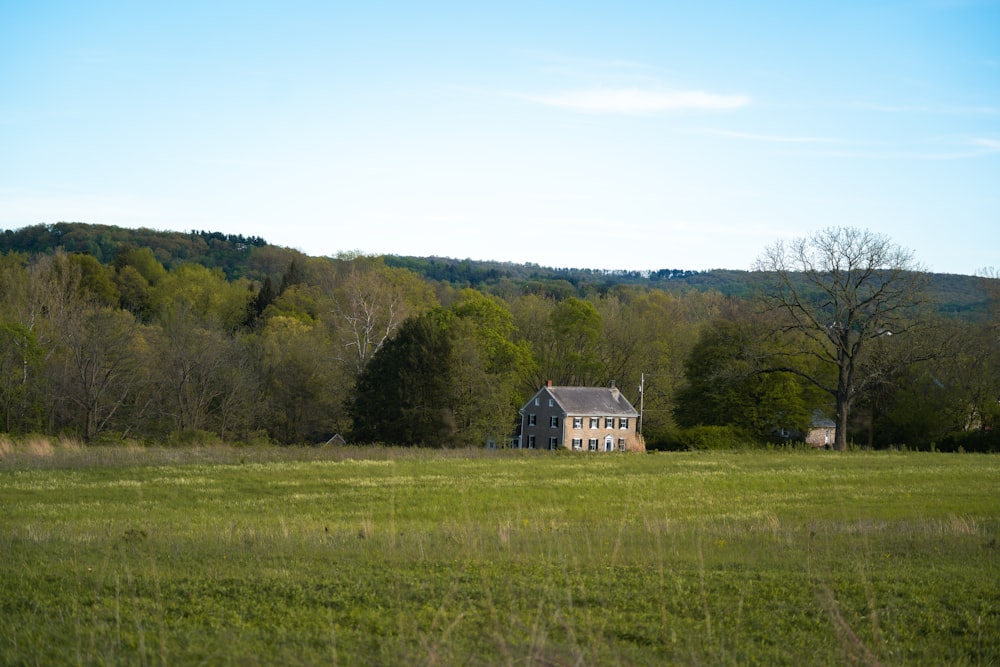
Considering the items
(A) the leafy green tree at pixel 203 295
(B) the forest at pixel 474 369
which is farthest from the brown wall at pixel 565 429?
(A) the leafy green tree at pixel 203 295

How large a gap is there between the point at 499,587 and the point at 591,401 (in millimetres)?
74169

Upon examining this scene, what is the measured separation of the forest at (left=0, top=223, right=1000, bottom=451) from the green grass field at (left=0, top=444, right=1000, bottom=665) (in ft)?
96.8

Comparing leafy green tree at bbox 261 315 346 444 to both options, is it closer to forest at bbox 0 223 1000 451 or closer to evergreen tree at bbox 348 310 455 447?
forest at bbox 0 223 1000 451

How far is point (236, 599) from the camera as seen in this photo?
9.19m

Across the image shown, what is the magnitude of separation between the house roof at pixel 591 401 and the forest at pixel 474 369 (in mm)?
4296

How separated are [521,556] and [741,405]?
2010 inches

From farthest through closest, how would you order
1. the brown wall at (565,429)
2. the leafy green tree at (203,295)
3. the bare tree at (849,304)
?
the leafy green tree at (203,295), the brown wall at (565,429), the bare tree at (849,304)

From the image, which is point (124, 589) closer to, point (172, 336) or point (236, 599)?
point (236, 599)

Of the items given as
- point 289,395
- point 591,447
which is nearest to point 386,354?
point 289,395

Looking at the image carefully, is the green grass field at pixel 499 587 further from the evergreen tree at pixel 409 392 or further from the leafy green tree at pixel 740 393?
the leafy green tree at pixel 740 393

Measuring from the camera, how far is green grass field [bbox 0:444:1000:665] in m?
7.42

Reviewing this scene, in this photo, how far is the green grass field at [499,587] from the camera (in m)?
7.42

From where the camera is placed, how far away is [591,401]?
83.4m

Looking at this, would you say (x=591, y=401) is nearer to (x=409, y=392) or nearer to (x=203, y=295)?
(x=409, y=392)
